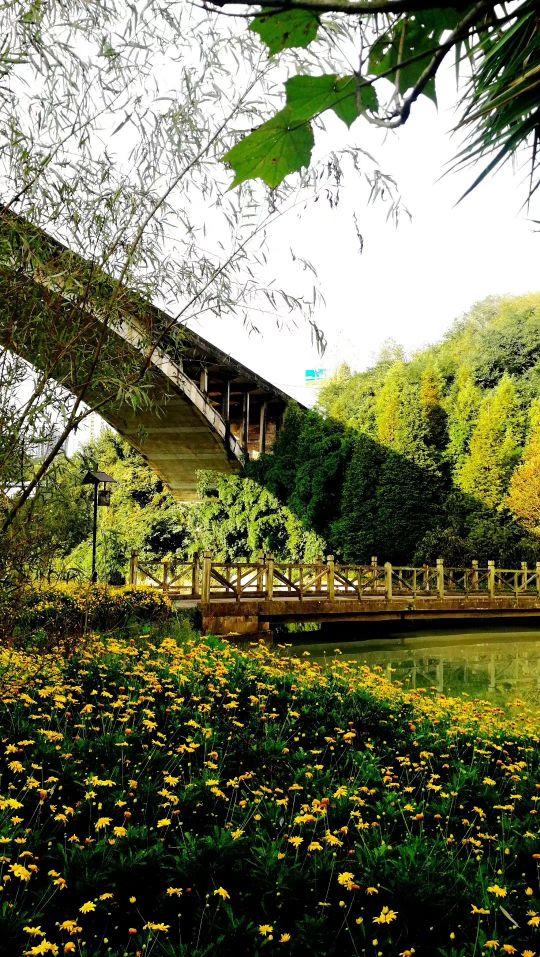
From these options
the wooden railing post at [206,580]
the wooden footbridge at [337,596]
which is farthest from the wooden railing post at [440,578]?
the wooden railing post at [206,580]

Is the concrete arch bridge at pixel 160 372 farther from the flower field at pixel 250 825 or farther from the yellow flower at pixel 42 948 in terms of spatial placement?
the yellow flower at pixel 42 948

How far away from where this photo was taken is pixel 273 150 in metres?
0.58

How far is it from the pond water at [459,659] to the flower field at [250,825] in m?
3.34

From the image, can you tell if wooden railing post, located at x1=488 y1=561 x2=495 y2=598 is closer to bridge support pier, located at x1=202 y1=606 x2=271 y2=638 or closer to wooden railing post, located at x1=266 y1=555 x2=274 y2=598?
wooden railing post, located at x1=266 y1=555 x2=274 y2=598

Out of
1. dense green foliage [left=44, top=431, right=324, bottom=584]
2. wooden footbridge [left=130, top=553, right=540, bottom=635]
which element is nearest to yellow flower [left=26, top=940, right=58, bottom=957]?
wooden footbridge [left=130, top=553, right=540, bottom=635]

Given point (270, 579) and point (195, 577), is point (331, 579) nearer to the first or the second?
point (270, 579)

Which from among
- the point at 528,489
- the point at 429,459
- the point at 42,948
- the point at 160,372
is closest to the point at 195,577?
the point at 160,372

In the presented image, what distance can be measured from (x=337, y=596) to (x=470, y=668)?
444 centimetres

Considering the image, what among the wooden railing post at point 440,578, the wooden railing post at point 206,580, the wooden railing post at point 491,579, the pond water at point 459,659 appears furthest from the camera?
the wooden railing post at point 491,579

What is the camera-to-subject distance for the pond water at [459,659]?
28.4ft

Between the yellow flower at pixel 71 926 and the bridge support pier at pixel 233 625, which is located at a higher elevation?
the yellow flower at pixel 71 926

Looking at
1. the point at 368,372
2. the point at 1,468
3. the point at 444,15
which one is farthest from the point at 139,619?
the point at 368,372

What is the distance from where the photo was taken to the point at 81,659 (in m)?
5.26

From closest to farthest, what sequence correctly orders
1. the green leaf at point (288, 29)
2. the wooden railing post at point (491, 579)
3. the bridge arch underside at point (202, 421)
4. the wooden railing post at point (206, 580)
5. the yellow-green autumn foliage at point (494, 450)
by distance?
the green leaf at point (288, 29) → the wooden railing post at point (206, 580) → the wooden railing post at point (491, 579) → the bridge arch underside at point (202, 421) → the yellow-green autumn foliage at point (494, 450)
